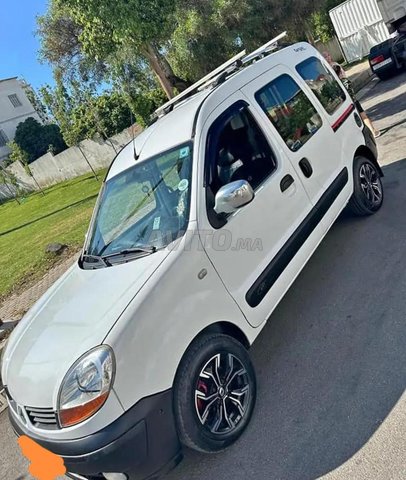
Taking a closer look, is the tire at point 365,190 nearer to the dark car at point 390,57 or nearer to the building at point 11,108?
the dark car at point 390,57

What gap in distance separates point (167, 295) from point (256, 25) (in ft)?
58.8

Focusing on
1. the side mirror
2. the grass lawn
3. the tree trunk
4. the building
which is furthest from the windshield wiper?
the building

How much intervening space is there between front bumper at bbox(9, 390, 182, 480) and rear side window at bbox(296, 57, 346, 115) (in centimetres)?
330

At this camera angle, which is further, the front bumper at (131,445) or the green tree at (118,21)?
the green tree at (118,21)

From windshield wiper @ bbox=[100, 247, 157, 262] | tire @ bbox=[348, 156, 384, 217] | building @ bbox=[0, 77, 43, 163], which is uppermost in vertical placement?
building @ bbox=[0, 77, 43, 163]

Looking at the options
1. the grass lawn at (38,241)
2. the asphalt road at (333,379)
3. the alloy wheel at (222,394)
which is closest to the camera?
the asphalt road at (333,379)

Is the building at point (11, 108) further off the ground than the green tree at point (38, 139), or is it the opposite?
the building at point (11, 108)

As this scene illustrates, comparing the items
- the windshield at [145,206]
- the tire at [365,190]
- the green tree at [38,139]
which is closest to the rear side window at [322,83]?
the tire at [365,190]

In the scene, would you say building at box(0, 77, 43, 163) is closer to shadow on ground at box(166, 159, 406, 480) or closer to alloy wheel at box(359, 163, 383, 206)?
alloy wheel at box(359, 163, 383, 206)

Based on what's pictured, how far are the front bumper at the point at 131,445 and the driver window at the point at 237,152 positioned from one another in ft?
4.66

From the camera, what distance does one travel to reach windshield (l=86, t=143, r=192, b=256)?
2887 millimetres

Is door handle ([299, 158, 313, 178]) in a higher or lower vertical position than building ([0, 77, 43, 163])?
lower

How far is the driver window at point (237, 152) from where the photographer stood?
3.02m

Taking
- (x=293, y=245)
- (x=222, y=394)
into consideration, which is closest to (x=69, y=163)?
(x=293, y=245)
